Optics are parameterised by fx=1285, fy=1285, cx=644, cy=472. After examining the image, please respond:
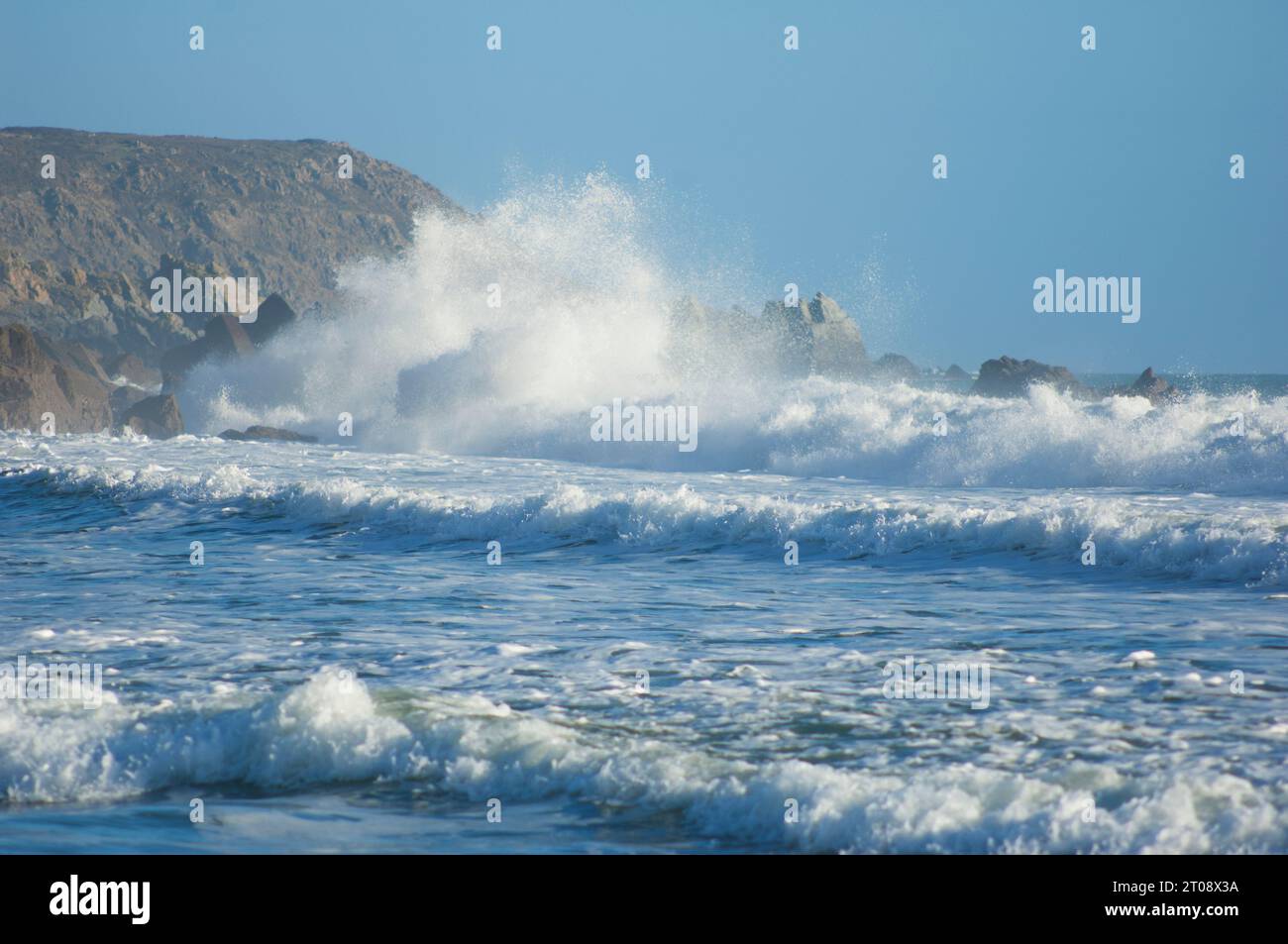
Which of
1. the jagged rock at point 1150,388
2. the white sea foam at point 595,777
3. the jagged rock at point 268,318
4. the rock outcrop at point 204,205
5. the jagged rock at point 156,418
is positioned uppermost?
the rock outcrop at point 204,205

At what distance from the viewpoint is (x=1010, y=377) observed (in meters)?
54.0

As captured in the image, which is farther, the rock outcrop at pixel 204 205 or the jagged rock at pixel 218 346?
the rock outcrop at pixel 204 205

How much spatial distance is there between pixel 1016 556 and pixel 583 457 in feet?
60.6

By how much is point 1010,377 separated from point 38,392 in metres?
37.4

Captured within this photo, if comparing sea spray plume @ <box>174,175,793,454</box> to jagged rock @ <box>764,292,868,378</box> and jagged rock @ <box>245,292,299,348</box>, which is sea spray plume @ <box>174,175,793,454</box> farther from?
jagged rock @ <box>764,292,868,378</box>

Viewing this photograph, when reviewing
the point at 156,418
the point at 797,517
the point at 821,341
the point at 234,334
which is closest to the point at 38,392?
the point at 156,418

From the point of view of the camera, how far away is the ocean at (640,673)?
5.88 m

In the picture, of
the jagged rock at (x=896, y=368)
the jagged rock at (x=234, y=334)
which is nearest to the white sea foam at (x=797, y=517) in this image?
the jagged rock at (x=234, y=334)

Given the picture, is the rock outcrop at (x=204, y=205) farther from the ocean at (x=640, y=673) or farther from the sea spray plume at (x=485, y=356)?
the ocean at (x=640, y=673)

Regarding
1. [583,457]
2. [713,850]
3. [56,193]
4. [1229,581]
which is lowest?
[713,850]

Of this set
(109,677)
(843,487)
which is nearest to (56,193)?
(843,487)

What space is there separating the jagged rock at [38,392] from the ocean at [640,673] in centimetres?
2479

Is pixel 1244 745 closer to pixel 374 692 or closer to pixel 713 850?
pixel 713 850

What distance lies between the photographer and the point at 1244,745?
259 inches
